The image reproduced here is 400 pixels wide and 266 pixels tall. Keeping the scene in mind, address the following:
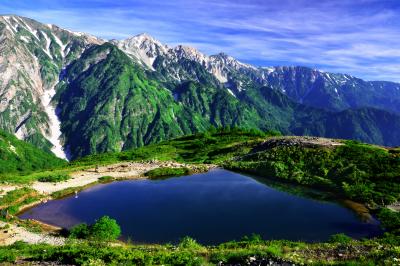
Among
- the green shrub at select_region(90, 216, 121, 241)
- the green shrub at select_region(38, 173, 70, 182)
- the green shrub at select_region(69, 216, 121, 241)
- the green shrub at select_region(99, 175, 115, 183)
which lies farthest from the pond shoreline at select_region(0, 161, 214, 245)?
the green shrub at select_region(90, 216, 121, 241)

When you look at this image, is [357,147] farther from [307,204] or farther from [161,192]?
[161,192]

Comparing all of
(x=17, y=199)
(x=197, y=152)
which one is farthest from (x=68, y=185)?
(x=197, y=152)

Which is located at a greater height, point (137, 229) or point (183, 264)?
point (183, 264)

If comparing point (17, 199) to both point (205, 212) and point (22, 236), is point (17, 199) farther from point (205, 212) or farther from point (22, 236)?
point (205, 212)

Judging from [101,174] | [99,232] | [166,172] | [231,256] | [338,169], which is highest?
[101,174]

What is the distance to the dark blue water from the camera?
50469 millimetres

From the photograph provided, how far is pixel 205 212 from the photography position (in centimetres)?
6038

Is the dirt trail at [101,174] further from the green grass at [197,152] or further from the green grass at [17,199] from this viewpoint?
the green grass at [197,152]

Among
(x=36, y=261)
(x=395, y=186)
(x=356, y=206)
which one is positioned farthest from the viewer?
(x=395, y=186)

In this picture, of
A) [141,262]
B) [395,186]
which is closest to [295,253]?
[141,262]

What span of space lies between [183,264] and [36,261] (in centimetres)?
1198

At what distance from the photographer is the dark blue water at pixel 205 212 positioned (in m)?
50.5

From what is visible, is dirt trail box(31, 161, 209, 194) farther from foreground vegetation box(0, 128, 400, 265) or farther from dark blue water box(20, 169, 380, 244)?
dark blue water box(20, 169, 380, 244)

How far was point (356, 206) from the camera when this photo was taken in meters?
63.4
